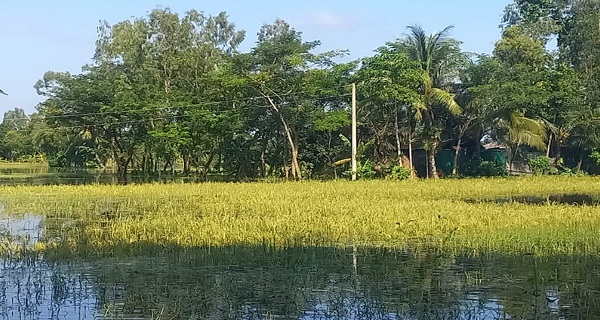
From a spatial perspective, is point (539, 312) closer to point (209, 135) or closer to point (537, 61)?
point (209, 135)

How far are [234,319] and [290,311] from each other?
1.80 feet

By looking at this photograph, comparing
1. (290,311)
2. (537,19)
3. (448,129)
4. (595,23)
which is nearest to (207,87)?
(448,129)

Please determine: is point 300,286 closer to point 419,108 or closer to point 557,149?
point 419,108

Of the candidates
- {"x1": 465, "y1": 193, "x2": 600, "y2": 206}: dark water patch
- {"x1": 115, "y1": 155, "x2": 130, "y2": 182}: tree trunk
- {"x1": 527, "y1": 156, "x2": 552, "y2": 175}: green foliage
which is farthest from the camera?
{"x1": 115, "y1": 155, "x2": 130, "y2": 182}: tree trunk

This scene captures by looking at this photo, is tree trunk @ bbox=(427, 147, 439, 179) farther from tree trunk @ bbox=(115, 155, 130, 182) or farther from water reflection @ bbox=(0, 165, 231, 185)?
tree trunk @ bbox=(115, 155, 130, 182)

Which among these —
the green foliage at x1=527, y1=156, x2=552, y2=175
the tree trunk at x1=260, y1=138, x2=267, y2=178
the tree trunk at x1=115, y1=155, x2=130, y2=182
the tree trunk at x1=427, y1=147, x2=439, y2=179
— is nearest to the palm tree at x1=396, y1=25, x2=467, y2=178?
the tree trunk at x1=427, y1=147, x2=439, y2=179

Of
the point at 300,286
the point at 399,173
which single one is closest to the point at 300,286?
the point at 300,286

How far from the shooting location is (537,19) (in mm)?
45031

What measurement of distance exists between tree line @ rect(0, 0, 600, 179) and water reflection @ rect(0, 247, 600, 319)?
19.2m

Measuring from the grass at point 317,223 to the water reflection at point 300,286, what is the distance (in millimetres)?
931

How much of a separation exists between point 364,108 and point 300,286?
23263 millimetres

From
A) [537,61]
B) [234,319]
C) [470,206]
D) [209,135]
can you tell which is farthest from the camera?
[537,61]

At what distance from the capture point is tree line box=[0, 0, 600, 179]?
1130 inches

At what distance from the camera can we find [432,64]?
1172 inches
